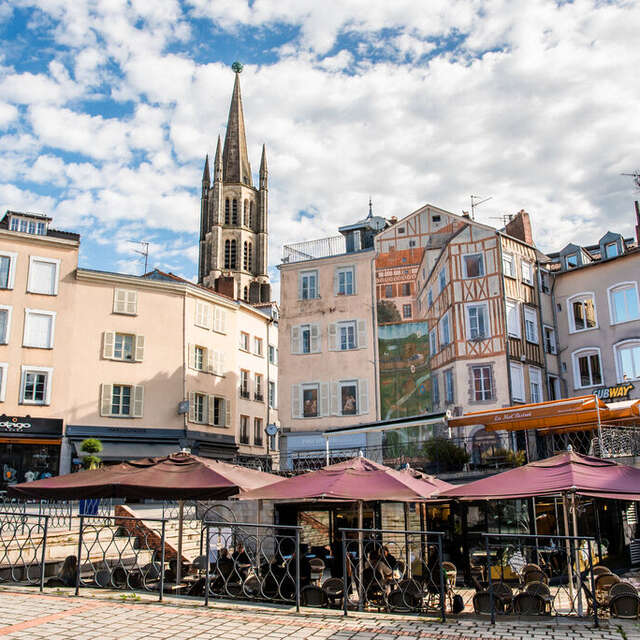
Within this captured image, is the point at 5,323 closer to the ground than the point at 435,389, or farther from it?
farther from it

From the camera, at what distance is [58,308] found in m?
28.0

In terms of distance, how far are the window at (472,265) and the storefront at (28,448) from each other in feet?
56.6

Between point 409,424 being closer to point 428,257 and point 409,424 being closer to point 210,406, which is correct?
point 428,257

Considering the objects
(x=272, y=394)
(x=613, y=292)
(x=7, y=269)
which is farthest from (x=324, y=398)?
(x=7, y=269)

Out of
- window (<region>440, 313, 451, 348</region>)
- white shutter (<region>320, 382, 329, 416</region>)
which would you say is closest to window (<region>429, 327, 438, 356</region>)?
window (<region>440, 313, 451, 348</region>)

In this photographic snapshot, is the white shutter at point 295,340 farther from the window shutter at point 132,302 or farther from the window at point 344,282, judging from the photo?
the window shutter at point 132,302

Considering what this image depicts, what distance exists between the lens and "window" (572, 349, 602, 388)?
27.4 metres

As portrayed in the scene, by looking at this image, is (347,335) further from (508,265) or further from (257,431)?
(257,431)

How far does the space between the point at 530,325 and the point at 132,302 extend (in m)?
17.0

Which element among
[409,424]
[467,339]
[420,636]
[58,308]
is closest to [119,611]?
[420,636]

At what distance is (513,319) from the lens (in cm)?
2658

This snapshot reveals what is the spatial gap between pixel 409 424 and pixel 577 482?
1320 cm

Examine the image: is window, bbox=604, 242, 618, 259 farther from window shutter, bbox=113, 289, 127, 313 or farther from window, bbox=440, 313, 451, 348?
window shutter, bbox=113, 289, 127, 313

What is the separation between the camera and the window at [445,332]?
26.9m
